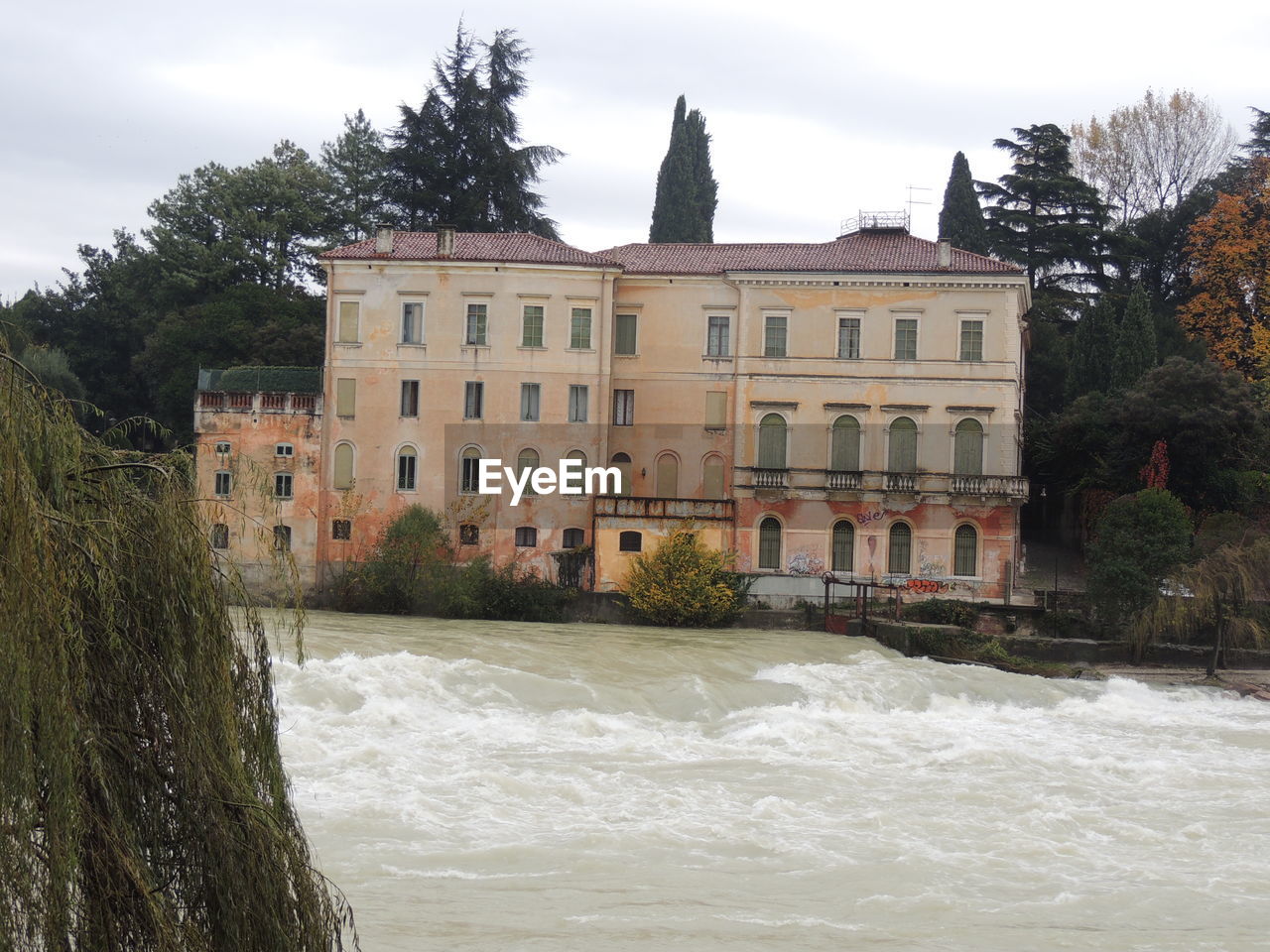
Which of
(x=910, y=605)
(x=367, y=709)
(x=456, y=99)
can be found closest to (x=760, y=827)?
(x=367, y=709)

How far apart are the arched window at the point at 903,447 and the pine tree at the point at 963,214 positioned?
594 inches

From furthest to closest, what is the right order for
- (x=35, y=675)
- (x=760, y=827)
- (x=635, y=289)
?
1. (x=635, y=289)
2. (x=760, y=827)
3. (x=35, y=675)

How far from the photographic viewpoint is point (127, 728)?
7.55 meters

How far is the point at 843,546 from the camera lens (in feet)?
132

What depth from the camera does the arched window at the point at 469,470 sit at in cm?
4109

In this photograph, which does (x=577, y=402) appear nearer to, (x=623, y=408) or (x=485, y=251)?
(x=623, y=408)

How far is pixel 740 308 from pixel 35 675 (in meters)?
35.8

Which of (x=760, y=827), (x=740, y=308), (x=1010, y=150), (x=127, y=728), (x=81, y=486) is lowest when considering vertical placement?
(x=760, y=827)

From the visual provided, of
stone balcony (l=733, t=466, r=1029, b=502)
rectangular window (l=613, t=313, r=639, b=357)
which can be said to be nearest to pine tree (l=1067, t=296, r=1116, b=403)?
stone balcony (l=733, t=466, r=1029, b=502)

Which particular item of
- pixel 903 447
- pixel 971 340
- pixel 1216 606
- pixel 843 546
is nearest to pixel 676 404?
pixel 843 546

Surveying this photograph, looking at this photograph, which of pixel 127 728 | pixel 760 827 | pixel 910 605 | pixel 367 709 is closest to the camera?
pixel 127 728

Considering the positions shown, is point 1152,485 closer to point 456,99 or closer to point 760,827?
point 760,827

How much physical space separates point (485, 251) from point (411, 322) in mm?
2977

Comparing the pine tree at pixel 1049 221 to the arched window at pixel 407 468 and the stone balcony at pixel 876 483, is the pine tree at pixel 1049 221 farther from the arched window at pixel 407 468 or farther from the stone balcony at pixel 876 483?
the arched window at pixel 407 468
